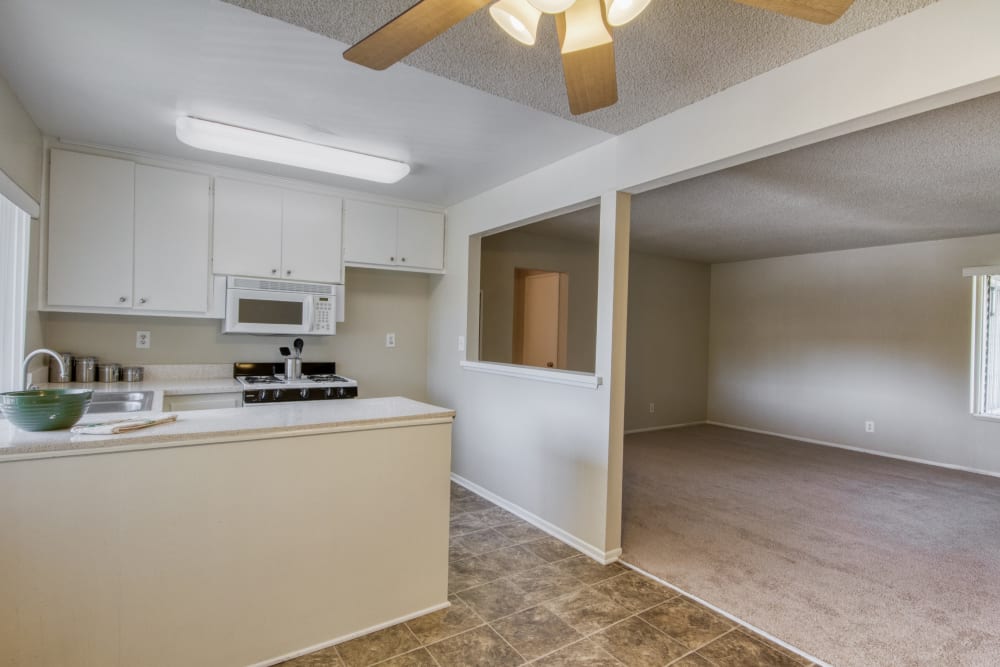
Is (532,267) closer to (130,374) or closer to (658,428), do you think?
(658,428)

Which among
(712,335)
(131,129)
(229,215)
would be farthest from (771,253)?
(131,129)

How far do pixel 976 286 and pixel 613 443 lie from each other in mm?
4540

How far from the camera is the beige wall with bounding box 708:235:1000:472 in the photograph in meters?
4.86

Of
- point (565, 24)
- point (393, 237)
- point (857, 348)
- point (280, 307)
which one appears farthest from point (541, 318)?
point (565, 24)

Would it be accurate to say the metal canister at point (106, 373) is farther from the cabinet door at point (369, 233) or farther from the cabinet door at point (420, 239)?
the cabinet door at point (420, 239)

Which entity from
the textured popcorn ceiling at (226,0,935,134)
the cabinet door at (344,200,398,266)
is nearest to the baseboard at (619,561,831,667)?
the textured popcorn ceiling at (226,0,935,134)

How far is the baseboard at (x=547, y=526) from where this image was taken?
107 inches

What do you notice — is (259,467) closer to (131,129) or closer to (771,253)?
(131,129)

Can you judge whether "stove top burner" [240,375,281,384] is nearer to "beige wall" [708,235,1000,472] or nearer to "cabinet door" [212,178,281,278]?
"cabinet door" [212,178,281,278]

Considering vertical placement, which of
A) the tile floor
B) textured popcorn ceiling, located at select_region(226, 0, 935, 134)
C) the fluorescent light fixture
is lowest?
the tile floor

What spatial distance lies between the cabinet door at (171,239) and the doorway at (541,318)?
2.91 meters

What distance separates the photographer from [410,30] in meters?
1.21

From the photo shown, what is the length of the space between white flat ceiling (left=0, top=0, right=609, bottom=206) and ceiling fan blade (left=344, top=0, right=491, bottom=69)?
63 centimetres

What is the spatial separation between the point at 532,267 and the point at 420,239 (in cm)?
142
